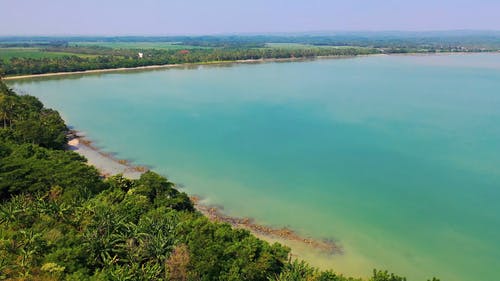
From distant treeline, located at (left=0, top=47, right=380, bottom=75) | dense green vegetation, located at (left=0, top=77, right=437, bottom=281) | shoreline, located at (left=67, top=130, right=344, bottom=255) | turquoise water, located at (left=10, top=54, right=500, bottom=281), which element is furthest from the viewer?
distant treeline, located at (left=0, top=47, right=380, bottom=75)

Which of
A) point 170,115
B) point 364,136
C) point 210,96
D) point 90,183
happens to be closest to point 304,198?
point 90,183

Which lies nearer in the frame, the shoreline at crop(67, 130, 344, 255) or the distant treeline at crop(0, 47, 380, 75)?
the shoreline at crop(67, 130, 344, 255)

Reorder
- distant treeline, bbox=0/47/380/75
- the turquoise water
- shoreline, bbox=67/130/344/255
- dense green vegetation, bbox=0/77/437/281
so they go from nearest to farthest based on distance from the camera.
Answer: dense green vegetation, bbox=0/77/437/281, shoreline, bbox=67/130/344/255, the turquoise water, distant treeline, bbox=0/47/380/75

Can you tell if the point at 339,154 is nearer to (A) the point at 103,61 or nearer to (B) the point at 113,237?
(B) the point at 113,237

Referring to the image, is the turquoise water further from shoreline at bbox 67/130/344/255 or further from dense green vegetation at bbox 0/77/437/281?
dense green vegetation at bbox 0/77/437/281

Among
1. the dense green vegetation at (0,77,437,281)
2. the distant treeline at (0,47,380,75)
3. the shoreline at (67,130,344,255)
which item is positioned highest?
the distant treeline at (0,47,380,75)

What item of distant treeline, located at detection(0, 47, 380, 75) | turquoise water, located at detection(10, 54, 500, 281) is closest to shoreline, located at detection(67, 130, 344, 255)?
Result: turquoise water, located at detection(10, 54, 500, 281)

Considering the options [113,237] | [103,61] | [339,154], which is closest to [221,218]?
[113,237]

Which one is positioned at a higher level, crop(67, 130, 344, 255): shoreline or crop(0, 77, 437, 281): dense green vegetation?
crop(0, 77, 437, 281): dense green vegetation
